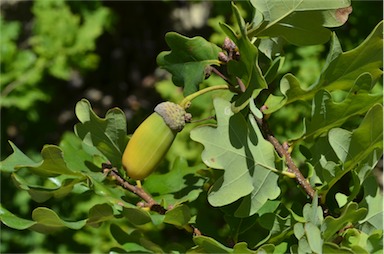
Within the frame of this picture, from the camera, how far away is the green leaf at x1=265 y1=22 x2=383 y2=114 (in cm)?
84

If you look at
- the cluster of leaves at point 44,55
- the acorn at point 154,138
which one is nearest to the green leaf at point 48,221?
the acorn at point 154,138

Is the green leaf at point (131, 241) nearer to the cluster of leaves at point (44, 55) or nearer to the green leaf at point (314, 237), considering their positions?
the green leaf at point (314, 237)

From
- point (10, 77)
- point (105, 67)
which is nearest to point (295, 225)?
point (10, 77)

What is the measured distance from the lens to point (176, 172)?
104 cm

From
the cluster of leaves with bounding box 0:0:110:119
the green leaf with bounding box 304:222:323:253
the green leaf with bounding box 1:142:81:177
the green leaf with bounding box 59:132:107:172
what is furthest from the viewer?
the cluster of leaves with bounding box 0:0:110:119

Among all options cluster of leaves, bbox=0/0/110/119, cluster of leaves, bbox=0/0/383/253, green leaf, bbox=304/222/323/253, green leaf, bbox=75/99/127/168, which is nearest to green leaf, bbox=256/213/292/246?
cluster of leaves, bbox=0/0/383/253

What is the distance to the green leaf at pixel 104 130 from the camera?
0.92m

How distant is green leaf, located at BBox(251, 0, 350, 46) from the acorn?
142 mm

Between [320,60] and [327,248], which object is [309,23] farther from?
[320,60]

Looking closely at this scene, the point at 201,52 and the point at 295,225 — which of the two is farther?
the point at 201,52

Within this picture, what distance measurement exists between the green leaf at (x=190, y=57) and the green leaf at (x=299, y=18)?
0.08 meters

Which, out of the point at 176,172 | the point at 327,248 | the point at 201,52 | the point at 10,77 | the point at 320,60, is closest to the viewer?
the point at 327,248

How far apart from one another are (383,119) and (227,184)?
0.63ft

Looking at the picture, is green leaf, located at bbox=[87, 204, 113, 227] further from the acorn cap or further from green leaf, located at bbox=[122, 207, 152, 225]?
the acorn cap
